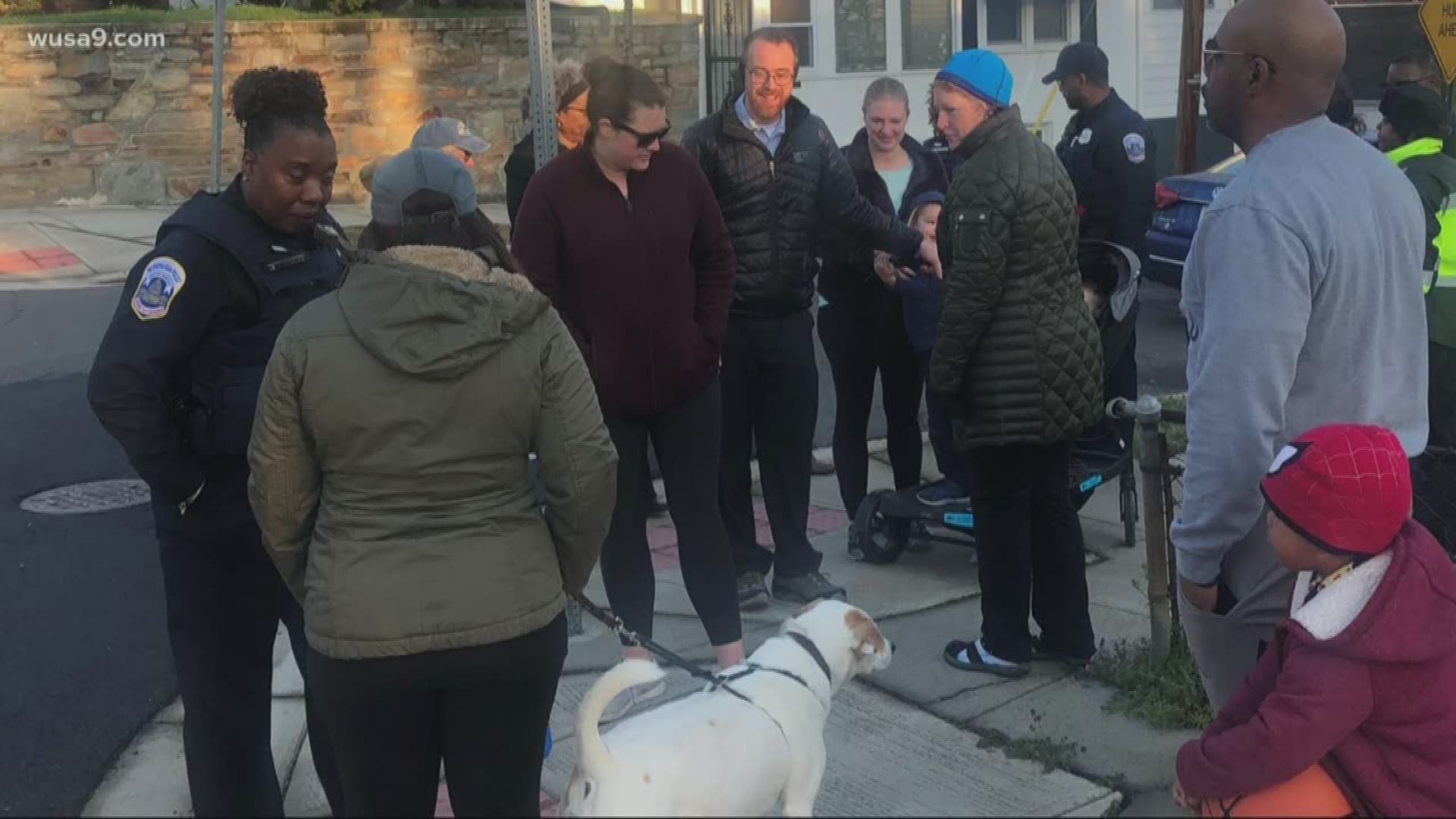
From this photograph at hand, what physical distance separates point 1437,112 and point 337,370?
19.1ft

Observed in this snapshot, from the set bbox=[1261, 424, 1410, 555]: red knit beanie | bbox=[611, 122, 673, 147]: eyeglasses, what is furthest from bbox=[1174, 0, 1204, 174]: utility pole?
bbox=[1261, 424, 1410, 555]: red knit beanie

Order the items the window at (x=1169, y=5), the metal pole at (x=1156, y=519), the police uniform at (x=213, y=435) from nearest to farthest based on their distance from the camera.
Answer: the police uniform at (x=213, y=435) → the metal pole at (x=1156, y=519) → the window at (x=1169, y=5)

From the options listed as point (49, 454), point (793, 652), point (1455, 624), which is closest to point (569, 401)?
point (793, 652)

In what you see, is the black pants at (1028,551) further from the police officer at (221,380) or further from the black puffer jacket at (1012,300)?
the police officer at (221,380)

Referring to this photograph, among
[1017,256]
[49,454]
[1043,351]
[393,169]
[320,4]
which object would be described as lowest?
[49,454]

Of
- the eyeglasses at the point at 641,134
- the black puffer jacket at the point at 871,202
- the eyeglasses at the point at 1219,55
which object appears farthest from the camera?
the black puffer jacket at the point at 871,202

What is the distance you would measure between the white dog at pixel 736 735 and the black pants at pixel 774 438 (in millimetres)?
2228

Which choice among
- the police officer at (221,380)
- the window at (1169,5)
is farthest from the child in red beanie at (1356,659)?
the window at (1169,5)

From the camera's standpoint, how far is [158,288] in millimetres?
3531

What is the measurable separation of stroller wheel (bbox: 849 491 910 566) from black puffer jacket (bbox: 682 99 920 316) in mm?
1005

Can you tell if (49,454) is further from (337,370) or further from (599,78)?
(337,370)

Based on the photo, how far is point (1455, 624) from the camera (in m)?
3.17

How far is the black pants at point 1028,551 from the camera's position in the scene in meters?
5.04

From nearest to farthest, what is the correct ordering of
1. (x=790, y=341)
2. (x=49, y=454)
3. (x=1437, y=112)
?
(x=790, y=341) < (x=1437, y=112) < (x=49, y=454)
